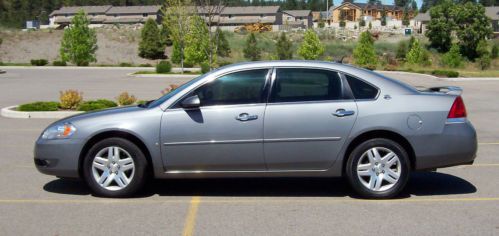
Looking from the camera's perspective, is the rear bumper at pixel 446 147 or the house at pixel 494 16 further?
the house at pixel 494 16

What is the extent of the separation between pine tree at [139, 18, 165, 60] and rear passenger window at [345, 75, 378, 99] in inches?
2186

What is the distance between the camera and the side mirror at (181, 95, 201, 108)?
641 cm

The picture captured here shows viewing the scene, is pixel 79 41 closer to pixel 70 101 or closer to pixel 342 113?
pixel 70 101

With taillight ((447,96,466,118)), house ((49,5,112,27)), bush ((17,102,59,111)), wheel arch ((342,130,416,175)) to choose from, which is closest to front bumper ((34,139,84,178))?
wheel arch ((342,130,416,175))

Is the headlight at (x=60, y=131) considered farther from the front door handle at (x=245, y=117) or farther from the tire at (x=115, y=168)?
the front door handle at (x=245, y=117)

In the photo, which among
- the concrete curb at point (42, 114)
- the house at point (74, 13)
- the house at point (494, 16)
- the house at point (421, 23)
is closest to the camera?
the concrete curb at point (42, 114)

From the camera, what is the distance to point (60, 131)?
6.70 metres

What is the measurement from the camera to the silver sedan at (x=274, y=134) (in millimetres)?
6453

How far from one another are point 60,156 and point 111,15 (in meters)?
116

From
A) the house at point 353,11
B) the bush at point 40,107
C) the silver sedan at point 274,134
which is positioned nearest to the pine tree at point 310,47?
the bush at point 40,107

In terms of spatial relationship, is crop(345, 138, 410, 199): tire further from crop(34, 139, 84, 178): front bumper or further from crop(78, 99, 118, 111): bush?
crop(78, 99, 118, 111): bush

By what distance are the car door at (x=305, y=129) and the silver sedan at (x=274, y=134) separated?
0.01 m

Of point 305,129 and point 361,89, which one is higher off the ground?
point 361,89

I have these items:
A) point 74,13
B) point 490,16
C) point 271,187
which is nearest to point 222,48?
point 271,187
